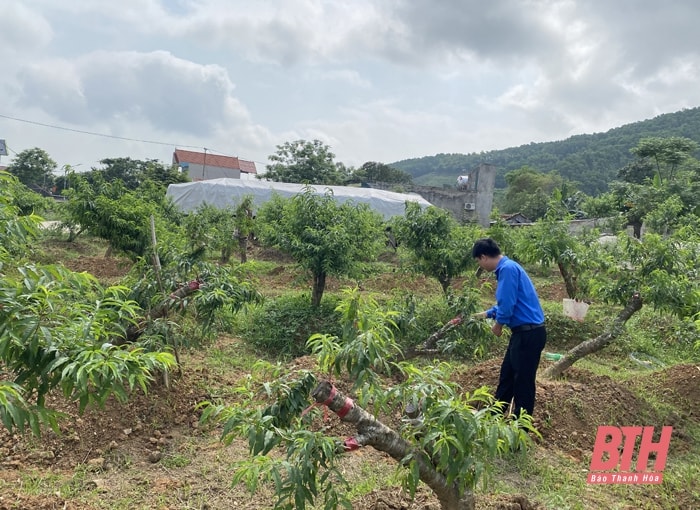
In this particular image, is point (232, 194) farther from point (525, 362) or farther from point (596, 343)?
point (525, 362)

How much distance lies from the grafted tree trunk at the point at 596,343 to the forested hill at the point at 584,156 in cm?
4727

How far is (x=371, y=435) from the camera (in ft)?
7.07

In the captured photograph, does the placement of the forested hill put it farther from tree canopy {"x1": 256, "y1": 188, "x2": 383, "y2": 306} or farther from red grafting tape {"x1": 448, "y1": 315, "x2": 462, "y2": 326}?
red grafting tape {"x1": 448, "y1": 315, "x2": 462, "y2": 326}

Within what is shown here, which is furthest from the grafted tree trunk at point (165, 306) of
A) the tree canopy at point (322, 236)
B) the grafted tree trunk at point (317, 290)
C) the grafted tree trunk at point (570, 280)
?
the grafted tree trunk at point (570, 280)

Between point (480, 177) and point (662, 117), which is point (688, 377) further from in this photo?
point (662, 117)

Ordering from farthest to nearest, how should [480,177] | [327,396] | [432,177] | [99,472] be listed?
1. [432,177]
2. [480,177]
3. [99,472]
4. [327,396]

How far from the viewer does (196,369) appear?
5105 millimetres

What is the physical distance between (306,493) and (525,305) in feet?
9.09

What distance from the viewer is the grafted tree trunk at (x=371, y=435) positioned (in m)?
2.11

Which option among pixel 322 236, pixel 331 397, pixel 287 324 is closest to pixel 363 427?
pixel 331 397

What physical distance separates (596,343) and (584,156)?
5826 cm

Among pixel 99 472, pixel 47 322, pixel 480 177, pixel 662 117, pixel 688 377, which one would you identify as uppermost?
pixel 662 117

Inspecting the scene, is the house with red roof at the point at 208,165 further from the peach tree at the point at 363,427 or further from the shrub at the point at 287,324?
the peach tree at the point at 363,427

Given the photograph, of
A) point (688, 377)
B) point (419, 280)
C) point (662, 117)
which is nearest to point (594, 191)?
point (662, 117)
